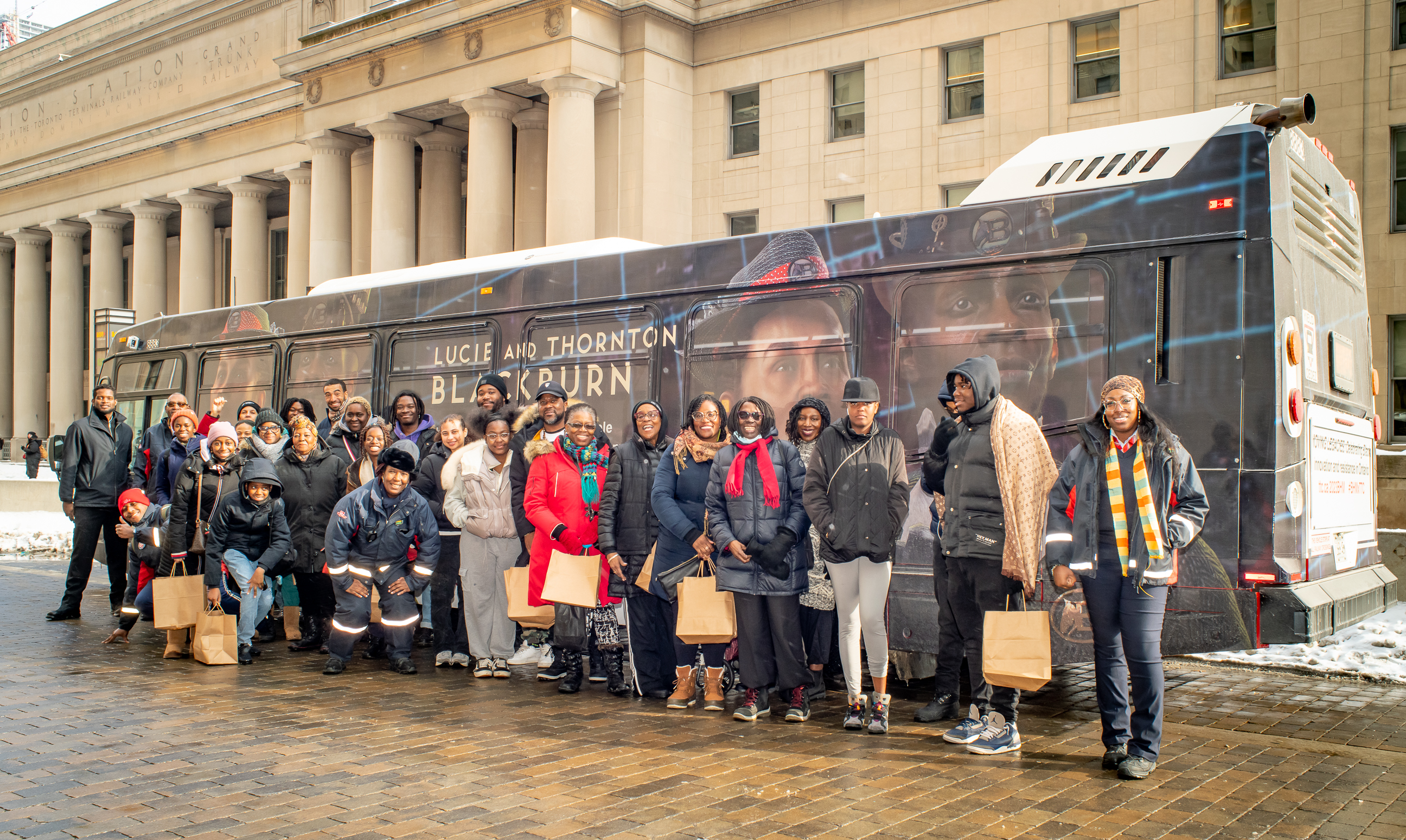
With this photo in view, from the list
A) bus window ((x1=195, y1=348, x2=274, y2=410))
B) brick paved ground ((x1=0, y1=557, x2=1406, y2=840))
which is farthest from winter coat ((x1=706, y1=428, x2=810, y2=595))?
bus window ((x1=195, y1=348, x2=274, y2=410))

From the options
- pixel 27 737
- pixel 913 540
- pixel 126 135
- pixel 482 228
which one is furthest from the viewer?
pixel 126 135

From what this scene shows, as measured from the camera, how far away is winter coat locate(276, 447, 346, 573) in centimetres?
950

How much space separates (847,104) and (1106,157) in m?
23.4

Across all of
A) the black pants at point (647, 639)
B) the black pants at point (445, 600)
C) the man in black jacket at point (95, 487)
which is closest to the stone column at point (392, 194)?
the man in black jacket at point (95, 487)

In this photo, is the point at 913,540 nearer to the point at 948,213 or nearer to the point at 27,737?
the point at 948,213

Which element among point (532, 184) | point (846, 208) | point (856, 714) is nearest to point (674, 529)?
point (856, 714)

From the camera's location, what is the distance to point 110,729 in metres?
6.41

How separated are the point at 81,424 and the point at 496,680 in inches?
219

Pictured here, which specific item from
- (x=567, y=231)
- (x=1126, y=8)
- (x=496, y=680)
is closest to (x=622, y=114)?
(x=567, y=231)

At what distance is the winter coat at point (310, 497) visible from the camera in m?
9.50

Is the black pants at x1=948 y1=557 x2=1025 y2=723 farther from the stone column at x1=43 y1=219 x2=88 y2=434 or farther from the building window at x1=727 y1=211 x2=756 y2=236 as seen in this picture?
the stone column at x1=43 y1=219 x2=88 y2=434

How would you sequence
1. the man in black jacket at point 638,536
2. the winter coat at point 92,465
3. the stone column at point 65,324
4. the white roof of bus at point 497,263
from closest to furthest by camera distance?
the man in black jacket at point 638,536 → the white roof of bus at point 497,263 → the winter coat at point 92,465 → the stone column at point 65,324

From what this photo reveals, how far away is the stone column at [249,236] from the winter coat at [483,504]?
36899 millimetres

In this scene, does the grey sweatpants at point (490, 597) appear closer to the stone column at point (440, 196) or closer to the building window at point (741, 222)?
the building window at point (741, 222)
